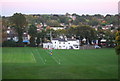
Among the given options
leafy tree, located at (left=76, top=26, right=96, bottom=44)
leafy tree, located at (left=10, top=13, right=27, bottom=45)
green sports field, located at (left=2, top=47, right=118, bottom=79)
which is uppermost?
leafy tree, located at (left=10, top=13, right=27, bottom=45)

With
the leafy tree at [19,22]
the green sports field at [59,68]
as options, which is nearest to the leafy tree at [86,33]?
the leafy tree at [19,22]

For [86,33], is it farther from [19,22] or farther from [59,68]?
[59,68]

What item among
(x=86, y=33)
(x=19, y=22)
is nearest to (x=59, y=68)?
(x=86, y=33)

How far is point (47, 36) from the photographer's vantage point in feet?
106

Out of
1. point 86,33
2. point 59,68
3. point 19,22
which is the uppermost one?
point 19,22

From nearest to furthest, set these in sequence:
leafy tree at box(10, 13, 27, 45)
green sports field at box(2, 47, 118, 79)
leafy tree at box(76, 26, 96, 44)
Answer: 1. green sports field at box(2, 47, 118, 79)
2. leafy tree at box(76, 26, 96, 44)
3. leafy tree at box(10, 13, 27, 45)

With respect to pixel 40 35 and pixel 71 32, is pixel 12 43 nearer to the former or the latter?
pixel 40 35

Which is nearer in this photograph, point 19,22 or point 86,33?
point 86,33

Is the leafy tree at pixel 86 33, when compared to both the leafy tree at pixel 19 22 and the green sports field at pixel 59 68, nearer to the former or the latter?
the leafy tree at pixel 19 22

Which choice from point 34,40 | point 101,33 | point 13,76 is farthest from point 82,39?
point 13,76

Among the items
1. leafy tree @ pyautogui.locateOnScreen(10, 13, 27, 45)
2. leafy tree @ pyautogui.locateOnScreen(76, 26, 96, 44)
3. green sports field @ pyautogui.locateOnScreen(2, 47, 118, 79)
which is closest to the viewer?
green sports field @ pyautogui.locateOnScreen(2, 47, 118, 79)

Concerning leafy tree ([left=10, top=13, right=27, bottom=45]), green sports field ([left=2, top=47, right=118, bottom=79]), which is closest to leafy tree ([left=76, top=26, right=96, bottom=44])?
leafy tree ([left=10, top=13, right=27, bottom=45])

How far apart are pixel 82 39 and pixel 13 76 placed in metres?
24.2

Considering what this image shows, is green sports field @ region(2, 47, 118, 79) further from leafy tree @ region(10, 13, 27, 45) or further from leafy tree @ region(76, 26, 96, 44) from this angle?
leafy tree @ region(10, 13, 27, 45)
